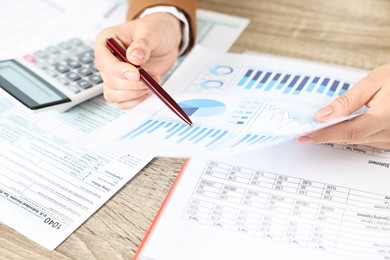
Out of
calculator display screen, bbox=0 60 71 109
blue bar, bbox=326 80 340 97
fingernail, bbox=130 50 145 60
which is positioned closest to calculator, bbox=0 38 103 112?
calculator display screen, bbox=0 60 71 109

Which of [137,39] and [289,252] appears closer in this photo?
[289,252]

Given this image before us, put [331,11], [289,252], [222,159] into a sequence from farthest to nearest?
[331,11] → [222,159] → [289,252]

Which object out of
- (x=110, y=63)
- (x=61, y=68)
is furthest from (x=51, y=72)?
(x=110, y=63)

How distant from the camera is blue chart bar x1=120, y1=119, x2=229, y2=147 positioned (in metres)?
0.57

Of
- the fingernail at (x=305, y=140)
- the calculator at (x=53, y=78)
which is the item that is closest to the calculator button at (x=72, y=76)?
the calculator at (x=53, y=78)

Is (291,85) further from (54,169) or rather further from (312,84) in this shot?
(54,169)

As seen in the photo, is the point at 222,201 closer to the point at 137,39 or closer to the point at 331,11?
the point at 137,39

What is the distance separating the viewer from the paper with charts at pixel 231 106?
572mm

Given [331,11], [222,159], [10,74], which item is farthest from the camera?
[331,11]

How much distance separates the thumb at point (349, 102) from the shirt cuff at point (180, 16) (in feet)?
0.97

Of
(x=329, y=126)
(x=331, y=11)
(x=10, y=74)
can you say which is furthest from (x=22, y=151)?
(x=331, y=11)

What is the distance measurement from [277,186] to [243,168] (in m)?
0.05

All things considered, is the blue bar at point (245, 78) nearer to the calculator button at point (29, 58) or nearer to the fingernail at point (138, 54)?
the fingernail at point (138, 54)

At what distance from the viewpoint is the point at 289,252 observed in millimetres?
524
